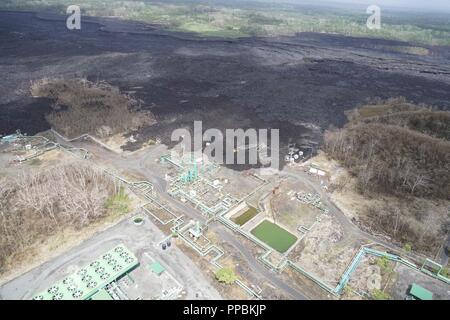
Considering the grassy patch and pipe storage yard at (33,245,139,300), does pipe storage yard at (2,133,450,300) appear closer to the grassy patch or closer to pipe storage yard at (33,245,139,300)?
pipe storage yard at (33,245,139,300)

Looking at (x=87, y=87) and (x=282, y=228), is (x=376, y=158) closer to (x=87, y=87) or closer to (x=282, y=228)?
(x=282, y=228)

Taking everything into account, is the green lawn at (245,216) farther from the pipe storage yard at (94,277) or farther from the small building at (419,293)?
the small building at (419,293)

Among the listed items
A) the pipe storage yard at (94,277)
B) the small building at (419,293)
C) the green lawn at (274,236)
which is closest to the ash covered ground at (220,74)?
the green lawn at (274,236)

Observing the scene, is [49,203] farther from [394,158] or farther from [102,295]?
[394,158]

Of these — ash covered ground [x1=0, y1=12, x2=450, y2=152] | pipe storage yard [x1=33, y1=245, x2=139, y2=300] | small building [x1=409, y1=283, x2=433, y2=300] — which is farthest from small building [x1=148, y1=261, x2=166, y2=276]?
ash covered ground [x1=0, y1=12, x2=450, y2=152]

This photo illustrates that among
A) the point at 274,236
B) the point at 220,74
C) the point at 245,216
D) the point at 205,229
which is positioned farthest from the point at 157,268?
the point at 220,74
